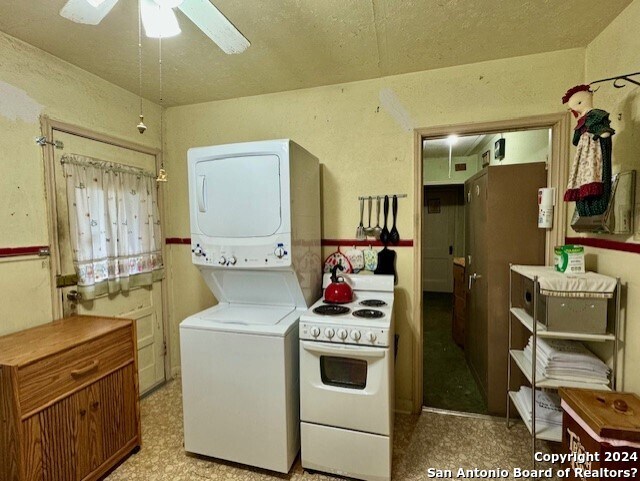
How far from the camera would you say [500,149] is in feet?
11.3

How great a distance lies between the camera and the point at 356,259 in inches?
93.4

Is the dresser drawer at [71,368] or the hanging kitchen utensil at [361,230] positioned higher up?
the hanging kitchen utensil at [361,230]

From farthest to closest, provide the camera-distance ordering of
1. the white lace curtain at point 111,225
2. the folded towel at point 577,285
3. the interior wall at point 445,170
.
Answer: the interior wall at point 445,170
the white lace curtain at point 111,225
the folded towel at point 577,285

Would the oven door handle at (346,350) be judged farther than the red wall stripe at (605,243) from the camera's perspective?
Yes

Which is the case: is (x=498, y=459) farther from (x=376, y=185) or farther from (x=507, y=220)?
(x=376, y=185)

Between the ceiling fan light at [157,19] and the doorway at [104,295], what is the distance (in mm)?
1192

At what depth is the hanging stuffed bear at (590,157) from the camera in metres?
1.47

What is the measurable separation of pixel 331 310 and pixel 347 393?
45 centimetres

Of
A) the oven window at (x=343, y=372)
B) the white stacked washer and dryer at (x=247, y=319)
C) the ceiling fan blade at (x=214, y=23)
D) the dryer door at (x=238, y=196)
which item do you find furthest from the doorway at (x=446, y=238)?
the ceiling fan blade at (x=214, y=23)

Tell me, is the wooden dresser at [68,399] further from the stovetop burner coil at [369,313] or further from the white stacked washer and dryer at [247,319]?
the stovetop burner coil at [369,313]

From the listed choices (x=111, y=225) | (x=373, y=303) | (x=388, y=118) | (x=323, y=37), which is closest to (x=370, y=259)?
(x=373, y=303)

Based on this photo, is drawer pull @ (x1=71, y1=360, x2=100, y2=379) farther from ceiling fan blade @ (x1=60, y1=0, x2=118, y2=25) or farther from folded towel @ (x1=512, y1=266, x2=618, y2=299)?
folded towel @ (x1=512, y1=266, x2=618, y2=299)

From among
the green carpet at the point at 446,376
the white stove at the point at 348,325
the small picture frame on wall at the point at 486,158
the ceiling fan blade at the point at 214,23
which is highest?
the small picture frame on wall at the point at 486,158

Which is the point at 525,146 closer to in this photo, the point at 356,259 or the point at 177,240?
the point at 356,259
